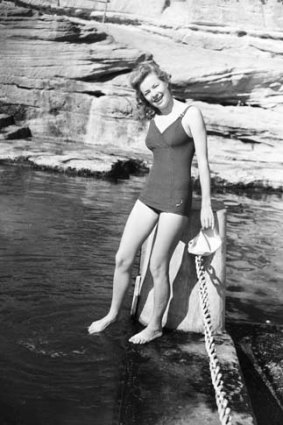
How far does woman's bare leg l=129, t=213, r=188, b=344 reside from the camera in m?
3.74

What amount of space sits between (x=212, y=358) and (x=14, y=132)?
16.9 m

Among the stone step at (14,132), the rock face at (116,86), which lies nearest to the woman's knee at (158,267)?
the rock face at (116,86)

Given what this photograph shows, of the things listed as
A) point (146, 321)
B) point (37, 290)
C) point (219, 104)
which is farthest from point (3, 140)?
point (146, 321)

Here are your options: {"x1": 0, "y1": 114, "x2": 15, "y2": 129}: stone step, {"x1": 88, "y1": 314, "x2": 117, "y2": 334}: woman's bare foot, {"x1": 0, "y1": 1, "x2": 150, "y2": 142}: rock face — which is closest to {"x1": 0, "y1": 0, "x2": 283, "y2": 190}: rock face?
{"x1": 0, "y1": 1, "x2": 150, "y2": 142}: rock face

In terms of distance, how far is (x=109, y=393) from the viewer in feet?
10.7

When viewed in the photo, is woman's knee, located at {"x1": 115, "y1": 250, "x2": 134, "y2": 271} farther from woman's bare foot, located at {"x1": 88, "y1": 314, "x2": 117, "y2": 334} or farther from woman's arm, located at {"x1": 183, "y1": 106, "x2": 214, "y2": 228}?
woman's arm, located at {"x1": 183, "y1": 106, "x2": 214, "y2": 228}

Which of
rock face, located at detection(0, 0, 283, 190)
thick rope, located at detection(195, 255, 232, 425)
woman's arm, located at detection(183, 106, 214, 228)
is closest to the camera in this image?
thick rope, located at detection(195, 255, 232, 425)

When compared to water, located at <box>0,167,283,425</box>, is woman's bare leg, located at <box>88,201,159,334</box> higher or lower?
higher

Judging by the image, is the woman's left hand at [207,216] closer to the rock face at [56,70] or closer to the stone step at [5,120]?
the stone step at [5,120]

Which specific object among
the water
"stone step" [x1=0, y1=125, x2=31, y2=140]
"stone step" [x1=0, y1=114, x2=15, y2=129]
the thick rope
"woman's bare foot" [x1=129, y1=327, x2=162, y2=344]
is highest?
the thick rope

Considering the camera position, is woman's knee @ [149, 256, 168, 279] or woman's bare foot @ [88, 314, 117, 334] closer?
woman's knee @ [149, 256, 168, 279]

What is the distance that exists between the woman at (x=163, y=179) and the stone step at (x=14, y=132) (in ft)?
49.7

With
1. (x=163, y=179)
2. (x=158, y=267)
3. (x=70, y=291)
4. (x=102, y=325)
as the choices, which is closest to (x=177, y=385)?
(x=158, y=267)

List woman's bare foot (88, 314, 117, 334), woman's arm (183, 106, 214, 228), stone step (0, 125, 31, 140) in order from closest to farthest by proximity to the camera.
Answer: woman's arm (183, 106, 214, 228), woman's bare foot (88, 314, 117, 334), stone step (0, 125, 31, 140)
